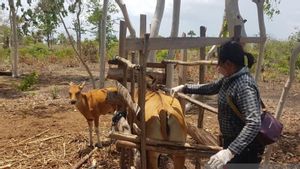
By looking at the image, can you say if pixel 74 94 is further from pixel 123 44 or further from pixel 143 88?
pixel 143 88

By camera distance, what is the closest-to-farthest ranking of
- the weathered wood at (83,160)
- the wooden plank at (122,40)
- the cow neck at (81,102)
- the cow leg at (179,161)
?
1. the wooden plank at (122,40)
2. the cow leg at (179,161)
3. the weathered wood at (83,160)
4. the cow neck at (81,102)

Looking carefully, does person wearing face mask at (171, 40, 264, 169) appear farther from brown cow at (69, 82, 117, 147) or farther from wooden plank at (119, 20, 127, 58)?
brown cow at (69, 82, 117, 147)

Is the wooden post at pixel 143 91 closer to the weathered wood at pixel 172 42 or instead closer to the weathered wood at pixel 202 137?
the weathered wood at pixel 172 42

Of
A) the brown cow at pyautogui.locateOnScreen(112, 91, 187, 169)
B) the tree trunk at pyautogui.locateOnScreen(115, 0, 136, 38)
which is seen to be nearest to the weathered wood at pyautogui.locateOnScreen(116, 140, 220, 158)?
the brown cow at pyautogui.locateOnScreen(112, 91, 187, 169)

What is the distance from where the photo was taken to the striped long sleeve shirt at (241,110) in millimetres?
3062

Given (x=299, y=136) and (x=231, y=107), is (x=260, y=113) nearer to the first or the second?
(x=231, y=107)

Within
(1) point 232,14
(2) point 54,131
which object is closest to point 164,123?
(1) point 232,14

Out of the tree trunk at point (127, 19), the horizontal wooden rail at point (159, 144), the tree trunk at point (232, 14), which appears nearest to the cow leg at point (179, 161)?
the horizontal wooden rail at point (159, 144)

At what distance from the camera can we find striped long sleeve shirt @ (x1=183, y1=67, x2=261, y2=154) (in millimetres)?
3062

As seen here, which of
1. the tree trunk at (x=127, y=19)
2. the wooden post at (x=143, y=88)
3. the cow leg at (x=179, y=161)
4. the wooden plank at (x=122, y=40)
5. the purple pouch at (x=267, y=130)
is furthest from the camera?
the tree trunk at (x=127, y=19)

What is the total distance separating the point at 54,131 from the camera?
870cm

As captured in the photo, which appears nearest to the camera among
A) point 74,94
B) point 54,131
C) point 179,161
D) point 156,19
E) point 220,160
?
point 220,160

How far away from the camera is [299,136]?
8672 mm

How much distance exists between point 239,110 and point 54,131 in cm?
613
